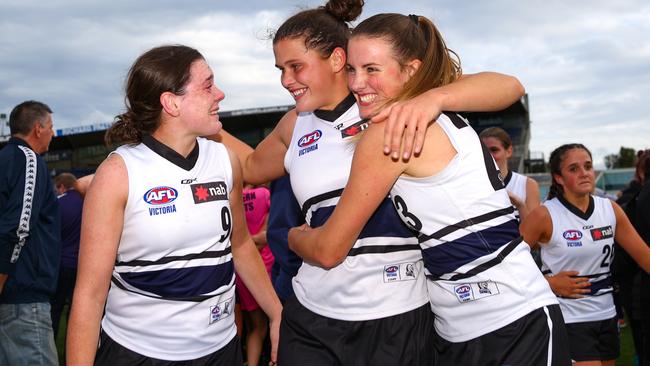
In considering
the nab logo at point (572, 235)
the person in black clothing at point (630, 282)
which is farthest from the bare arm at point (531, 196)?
the nab logo at point (572, 235)

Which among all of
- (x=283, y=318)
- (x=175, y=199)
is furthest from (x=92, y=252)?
(x=283, y=318)

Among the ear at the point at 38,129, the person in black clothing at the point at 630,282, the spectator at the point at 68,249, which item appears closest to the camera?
the ear at the point at 38,129

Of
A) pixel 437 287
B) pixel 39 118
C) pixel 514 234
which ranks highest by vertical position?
pixel 39 118

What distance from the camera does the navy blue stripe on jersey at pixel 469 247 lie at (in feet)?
7.00

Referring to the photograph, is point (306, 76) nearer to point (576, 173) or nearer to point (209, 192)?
point (209, 192)

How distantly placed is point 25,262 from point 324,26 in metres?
2.93

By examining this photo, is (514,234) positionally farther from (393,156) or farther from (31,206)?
(31,206)

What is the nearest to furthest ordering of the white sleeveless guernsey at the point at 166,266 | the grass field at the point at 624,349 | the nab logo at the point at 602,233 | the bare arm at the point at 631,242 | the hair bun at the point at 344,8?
the white sleeveless guernsey at the point at 166,266, the hair bun at the point at 344,8, the bare arm at the point at 631,242, the nab logo at the point at 602,233, the grass field at the point at 624,349

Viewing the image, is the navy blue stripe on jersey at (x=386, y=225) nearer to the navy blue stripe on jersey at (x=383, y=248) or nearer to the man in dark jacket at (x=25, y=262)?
the navy blue stripe on jersey at (x=383, y=248)

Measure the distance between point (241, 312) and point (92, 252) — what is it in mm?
5209

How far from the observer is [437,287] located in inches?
90.1

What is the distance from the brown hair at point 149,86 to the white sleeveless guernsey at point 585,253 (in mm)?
3291

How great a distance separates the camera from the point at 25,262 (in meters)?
4.53

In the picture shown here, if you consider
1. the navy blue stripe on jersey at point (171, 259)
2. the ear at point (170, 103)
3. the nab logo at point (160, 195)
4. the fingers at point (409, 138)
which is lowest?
the navy blue stripe on jersey at point (171, 259)
